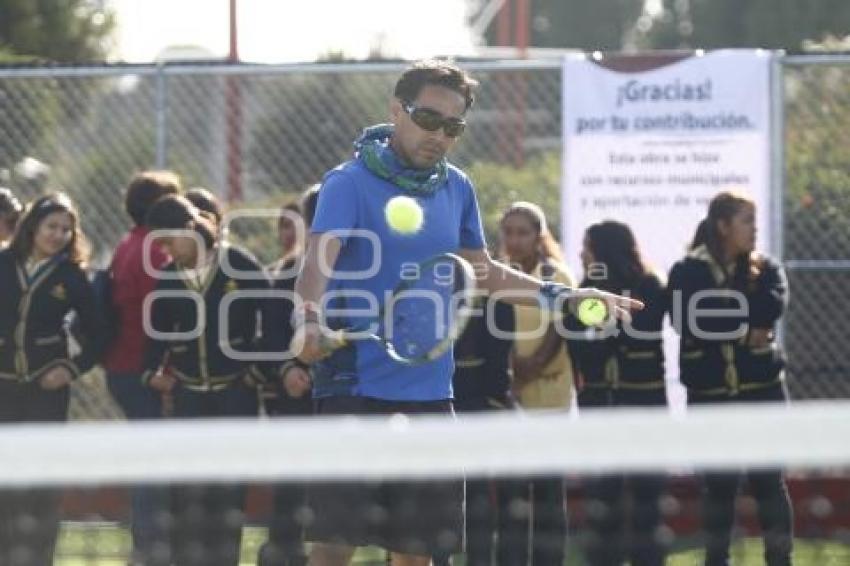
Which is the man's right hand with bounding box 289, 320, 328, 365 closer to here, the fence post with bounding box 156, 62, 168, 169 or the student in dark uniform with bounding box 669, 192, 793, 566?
the student in dark uniform with bounding box 669, 192, 793, 566

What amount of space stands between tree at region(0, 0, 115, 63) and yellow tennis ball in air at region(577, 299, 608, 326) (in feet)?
47.5

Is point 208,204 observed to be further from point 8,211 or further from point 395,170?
point 395,170

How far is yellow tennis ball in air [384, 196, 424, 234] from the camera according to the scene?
20.7ft

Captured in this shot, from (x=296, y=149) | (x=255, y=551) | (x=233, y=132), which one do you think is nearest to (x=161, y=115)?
(x=233, y=132)

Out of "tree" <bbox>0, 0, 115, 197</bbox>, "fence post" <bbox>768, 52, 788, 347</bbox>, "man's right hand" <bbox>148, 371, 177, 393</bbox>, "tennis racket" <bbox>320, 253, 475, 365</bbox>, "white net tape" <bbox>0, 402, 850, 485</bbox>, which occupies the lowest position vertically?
"white net tape" <bbox>0, 402, 850, 485</bbox>

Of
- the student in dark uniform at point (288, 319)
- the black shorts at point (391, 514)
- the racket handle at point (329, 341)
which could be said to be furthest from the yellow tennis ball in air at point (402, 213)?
the student in dark uniform at point (288, 319)

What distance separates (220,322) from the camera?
356 inches

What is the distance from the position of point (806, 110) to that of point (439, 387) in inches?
208

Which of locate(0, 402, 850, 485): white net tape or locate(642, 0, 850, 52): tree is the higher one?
locate(642, 0, 850, 52): tree

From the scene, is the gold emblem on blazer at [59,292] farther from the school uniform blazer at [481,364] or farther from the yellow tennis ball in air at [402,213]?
the yellow tennis ball in air at [402,213]

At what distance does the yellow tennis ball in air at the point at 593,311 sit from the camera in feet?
21.0

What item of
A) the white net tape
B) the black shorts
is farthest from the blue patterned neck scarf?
the white net tape

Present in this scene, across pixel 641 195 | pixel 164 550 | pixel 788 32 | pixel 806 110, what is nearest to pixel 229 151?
pixel 641 195

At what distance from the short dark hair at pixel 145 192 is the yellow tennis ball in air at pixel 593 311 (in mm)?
3492
